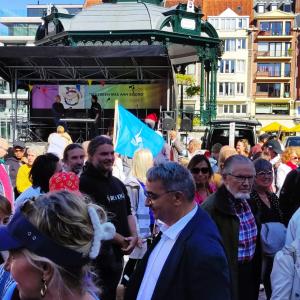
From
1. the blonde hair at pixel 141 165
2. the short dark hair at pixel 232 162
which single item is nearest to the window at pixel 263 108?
the blonde hair at pixel 141 165

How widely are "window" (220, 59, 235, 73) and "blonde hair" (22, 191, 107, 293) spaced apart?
6847 centimetres

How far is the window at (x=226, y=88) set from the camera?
67875 millimetres

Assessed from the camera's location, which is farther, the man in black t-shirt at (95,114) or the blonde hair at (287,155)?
the man in black t-shirt at (95,114)

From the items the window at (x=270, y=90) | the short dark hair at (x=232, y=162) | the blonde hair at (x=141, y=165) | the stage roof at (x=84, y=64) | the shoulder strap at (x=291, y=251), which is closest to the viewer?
the shoulder strap at (x=291, y=251)

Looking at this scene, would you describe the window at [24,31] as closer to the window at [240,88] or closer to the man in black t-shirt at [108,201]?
the window at [240,88]

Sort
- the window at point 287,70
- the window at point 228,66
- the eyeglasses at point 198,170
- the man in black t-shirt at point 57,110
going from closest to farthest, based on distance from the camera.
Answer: the eyeglasses at point 198,170
the man in black t-shirt at point 57,110
the window at point 287,70
the window at point 228,66

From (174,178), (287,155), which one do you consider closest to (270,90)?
(287,155)

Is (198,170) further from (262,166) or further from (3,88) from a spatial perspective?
(3,88)

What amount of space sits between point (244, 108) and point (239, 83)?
11.0 ft

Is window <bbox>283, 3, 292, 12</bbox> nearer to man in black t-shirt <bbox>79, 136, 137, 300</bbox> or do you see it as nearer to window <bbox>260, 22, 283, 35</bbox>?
window <bbox>260, 22, 283, 35</bbox>

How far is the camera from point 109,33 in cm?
2167

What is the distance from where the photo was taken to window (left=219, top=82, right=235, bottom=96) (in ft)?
223

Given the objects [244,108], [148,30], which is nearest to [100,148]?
[148,30]

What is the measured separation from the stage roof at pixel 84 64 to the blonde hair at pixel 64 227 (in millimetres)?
15932
